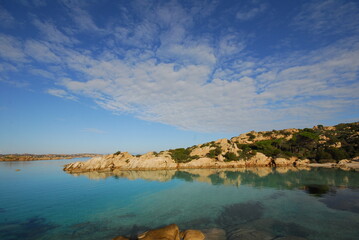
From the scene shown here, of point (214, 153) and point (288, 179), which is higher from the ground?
point (214, 153)

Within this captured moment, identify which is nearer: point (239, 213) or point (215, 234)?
point (215, 234)

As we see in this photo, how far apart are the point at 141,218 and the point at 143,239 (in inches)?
275

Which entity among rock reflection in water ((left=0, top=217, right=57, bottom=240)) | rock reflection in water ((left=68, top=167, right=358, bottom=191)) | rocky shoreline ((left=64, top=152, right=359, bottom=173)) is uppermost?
rocky shoreline ((left=64, top=152, right=359, bottom=173))

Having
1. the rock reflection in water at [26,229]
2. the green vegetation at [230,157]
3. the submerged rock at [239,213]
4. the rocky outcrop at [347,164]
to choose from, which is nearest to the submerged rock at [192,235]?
the submerged rock at [239,213]

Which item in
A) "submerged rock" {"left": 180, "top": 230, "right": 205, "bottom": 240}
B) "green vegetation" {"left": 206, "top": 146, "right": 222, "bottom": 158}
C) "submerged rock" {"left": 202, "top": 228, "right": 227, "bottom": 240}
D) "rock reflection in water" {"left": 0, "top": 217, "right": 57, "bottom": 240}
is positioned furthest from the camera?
"green vegetation" {"left": 206, "top": 146, "right": 222, "bottom": 158}

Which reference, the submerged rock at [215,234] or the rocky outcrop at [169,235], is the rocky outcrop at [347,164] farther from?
the rocky outcrop at [169,235]

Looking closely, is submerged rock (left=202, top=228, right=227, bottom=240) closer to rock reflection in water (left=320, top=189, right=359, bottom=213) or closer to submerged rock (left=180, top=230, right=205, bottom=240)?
submerged rock (left=180, top=230, right=205, bottom=240)

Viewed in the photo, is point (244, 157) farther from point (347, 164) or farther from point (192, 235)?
point (192, 235)

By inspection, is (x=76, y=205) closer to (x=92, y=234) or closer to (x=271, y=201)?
(x=92, y=234)

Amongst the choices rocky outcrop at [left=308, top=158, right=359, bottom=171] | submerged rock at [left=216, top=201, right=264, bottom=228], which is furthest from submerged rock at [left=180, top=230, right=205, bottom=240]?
rocky outcrop at [left=308, top=158, right=359, bottom=171]

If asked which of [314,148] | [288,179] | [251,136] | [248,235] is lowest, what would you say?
[248,235]

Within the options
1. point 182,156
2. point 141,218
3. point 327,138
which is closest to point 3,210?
point 141,218

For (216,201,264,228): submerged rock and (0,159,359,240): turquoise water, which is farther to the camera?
(216,201,264,228): submerged rock

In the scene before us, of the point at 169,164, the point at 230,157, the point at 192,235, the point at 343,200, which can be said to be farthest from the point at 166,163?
the point at 192,235
